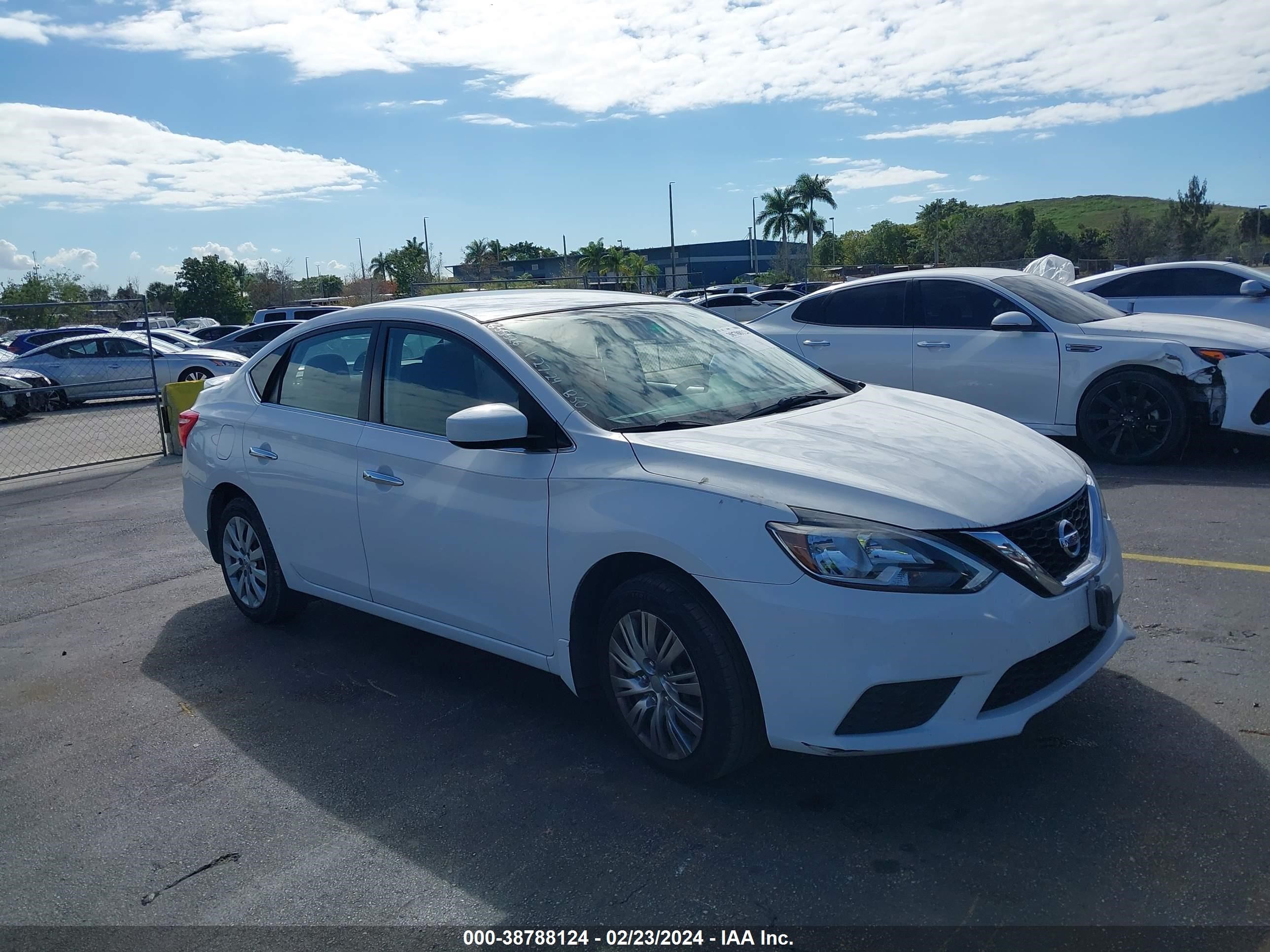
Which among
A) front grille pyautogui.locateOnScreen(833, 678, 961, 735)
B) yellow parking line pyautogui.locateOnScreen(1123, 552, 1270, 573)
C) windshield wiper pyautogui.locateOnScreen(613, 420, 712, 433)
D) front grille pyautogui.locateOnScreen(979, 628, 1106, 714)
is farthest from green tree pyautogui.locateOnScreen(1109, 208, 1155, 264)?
front grille pyautogui.locateOnScreen(833, 678, 961, 735)

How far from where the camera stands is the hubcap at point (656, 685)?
3439mm

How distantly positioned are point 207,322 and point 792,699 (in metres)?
50.6

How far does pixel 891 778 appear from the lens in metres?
3.55

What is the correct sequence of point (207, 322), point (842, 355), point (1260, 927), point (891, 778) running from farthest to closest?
point (207, 322), point (842, 355), point (891, 778), point (1260, 927)

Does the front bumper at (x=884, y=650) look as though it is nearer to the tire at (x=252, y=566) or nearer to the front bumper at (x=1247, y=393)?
the tire at (x=252, y=566)

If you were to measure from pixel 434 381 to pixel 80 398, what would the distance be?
19.8 metres

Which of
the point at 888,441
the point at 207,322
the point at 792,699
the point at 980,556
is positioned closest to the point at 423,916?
the point at 792,699

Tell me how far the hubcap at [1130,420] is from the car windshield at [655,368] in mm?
4486

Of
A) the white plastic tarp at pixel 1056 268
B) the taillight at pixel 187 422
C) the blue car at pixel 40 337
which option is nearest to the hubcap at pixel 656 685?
the taillight at pixel 187 422

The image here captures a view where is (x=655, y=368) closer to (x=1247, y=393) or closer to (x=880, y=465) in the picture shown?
(x=880, y=465)

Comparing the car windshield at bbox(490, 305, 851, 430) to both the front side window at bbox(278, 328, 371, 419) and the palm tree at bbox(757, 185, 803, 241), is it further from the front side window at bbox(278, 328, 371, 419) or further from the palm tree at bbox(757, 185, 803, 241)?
the palm tree at bbox(757, 185, 803, 241)

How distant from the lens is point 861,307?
31.8 ft

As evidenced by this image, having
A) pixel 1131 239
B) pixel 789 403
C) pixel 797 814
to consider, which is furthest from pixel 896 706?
pixel 1131 239

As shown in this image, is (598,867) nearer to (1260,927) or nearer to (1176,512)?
(1260,927)
